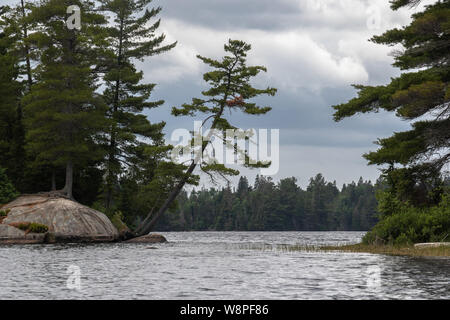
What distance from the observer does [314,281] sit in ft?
51.7

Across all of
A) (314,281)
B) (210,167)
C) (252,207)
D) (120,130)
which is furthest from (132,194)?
(252,207)

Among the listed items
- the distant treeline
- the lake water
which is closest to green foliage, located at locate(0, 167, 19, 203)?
the lake water

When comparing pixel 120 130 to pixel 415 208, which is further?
pixel 120 130

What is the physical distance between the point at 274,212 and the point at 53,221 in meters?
126

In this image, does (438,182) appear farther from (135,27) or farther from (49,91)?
(135,27)

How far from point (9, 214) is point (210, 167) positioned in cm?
1418

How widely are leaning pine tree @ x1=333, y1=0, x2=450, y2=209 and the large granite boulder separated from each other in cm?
1947

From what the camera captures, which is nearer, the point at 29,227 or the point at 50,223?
the point at 29,227

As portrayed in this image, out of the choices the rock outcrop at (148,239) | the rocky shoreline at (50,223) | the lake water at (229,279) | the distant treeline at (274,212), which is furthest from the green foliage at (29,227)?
the distant treeline at (274,212)

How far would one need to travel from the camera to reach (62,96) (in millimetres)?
43875

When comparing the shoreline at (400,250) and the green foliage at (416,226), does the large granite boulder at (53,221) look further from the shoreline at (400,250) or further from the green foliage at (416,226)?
the green foliage at (416,226)

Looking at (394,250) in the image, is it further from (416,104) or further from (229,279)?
(229,279)

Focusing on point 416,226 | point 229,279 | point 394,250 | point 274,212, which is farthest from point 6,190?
point 274,212

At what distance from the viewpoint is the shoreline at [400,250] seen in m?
23.9
